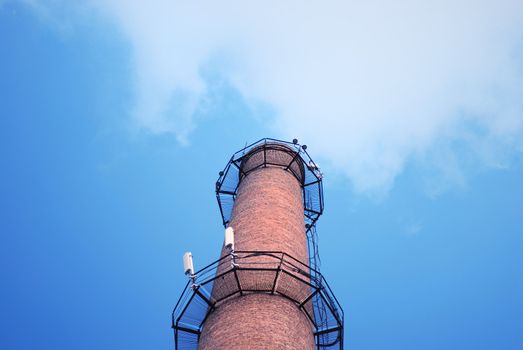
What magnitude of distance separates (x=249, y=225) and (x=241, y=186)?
12.9ft

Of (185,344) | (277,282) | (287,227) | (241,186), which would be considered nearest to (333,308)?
(277,282)

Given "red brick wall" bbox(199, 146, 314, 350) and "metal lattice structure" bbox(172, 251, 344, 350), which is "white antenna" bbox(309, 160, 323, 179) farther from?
"metal lattice structure" bbox(172, 251, 344, 350)

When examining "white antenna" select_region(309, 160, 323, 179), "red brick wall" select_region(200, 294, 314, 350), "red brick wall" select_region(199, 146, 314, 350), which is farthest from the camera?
"white antenna" select_region(309, 160, 323, 179)

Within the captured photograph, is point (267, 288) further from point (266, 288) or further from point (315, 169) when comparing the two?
point (315, 169)

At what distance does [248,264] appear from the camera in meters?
13.1

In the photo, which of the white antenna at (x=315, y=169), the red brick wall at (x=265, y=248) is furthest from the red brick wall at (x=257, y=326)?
the white antenna at (x=315, y=169)

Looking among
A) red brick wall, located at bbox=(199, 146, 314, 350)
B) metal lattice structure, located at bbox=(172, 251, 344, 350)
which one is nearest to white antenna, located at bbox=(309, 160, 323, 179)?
red brick wall, located at bbox=(199, 146, 314, 350)

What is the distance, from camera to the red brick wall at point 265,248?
36.6 ft

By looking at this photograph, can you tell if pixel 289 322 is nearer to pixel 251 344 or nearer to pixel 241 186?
pixel 251 344

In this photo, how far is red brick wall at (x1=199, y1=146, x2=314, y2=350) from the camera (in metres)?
11.1

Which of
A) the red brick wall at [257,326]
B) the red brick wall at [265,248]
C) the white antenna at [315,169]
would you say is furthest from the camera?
the white antenna at [315,169]

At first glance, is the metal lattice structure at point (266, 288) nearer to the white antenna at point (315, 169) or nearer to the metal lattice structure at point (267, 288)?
the metal lattice structure at point (267, 288)

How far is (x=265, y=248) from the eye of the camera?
1400 centimetres

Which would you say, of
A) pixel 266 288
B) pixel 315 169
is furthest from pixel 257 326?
pixel 315 169
